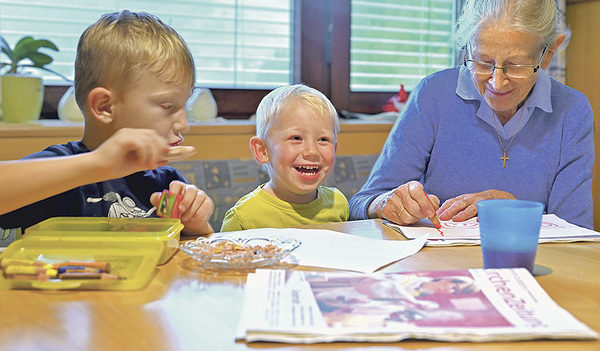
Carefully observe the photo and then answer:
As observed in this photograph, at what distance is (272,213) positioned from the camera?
1.69 m

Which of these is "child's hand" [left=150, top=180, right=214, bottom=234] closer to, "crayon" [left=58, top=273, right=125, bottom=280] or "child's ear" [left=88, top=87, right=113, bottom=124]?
"child's ear" [left=88, top=87, right=113, bottom=124]

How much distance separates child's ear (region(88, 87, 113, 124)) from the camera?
1332 millimetres

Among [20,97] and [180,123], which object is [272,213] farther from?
[20,97]

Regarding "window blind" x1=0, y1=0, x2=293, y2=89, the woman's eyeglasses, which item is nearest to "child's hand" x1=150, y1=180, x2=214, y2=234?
the woman's eyeglasses

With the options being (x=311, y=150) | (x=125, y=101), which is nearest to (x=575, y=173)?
(x=311, y=150)

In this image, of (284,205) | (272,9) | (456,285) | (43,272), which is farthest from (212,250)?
(272,9)

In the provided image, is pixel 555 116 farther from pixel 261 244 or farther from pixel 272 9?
pixel 272 9

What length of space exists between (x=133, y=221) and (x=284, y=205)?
1.98 ft

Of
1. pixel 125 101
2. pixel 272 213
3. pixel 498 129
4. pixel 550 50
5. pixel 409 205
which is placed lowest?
pixel 272 213

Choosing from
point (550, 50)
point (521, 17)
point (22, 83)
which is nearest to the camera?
point (521, 17)

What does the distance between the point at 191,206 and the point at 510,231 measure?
24.1 inches

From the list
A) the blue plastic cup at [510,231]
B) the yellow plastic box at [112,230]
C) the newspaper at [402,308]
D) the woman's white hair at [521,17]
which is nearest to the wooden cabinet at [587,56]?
the woman's white hair at [521,17]

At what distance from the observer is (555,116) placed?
1.77 metres

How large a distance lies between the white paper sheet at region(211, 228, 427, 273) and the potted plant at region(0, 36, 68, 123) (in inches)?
56.3
